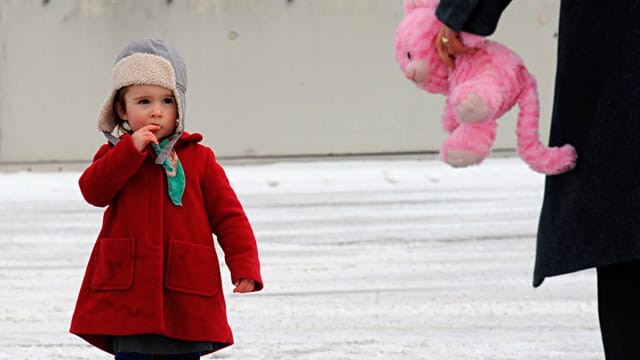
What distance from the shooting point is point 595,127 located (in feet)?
7.39

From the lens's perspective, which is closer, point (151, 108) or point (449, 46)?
point (449, 46)

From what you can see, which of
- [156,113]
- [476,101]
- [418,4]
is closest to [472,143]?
[476,101]

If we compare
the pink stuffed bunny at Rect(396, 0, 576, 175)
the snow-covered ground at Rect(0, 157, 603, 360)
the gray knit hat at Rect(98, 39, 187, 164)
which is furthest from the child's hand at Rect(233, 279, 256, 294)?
the snow-covered ground at Rect(0, 157, 603, 360)

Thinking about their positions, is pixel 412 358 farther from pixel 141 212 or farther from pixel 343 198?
pixel 343 198

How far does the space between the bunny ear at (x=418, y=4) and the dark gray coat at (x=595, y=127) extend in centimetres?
14

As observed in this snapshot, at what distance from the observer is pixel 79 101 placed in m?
10.8

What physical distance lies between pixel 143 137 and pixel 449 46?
2.06 ft

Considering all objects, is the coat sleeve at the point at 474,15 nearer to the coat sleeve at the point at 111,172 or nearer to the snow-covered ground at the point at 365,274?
the coat sleeve at the point at 111,172

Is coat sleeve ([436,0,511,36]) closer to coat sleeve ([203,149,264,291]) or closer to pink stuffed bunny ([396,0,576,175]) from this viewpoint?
pink stuffed bunny ([396,0,576,175])

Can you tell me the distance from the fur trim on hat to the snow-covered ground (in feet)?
5.22

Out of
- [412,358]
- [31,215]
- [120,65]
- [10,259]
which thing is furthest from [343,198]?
[120,65]

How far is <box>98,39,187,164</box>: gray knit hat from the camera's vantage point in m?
2.56

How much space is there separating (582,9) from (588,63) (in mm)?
97

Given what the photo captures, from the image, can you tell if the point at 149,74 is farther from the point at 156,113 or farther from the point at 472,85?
the point at 472,85
